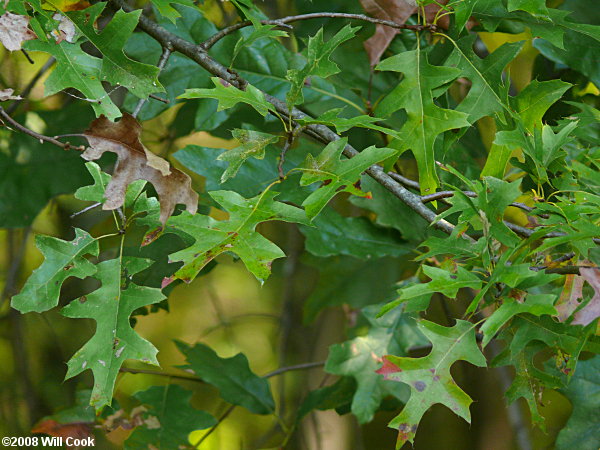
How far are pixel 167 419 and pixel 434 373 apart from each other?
0.85m

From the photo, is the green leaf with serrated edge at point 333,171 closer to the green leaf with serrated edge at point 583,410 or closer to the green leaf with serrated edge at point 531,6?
the green leaf with serrated edge at point 531,6

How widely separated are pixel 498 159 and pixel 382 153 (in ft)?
0.83

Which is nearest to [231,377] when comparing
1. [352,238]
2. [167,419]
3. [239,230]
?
[167,419]

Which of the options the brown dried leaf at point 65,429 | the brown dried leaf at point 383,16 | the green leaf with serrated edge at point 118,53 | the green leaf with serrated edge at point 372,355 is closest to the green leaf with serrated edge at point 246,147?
the green leaf with serrated edge at point 118,53

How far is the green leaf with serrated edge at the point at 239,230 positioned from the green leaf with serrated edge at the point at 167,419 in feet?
2.61

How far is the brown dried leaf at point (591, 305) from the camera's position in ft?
2.25

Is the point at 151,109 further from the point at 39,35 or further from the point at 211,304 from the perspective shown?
the point at 211,304

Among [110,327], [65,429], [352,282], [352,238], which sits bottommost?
[65,429]

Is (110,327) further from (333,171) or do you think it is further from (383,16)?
(383,16)

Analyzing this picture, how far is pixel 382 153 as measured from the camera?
26.0 inches

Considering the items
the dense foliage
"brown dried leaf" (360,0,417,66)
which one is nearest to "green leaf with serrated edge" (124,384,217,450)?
the dense foliage

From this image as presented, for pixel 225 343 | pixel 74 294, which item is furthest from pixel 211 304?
pixel 74 294

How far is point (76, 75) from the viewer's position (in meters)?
0.71

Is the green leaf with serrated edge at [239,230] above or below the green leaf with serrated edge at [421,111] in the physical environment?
below
